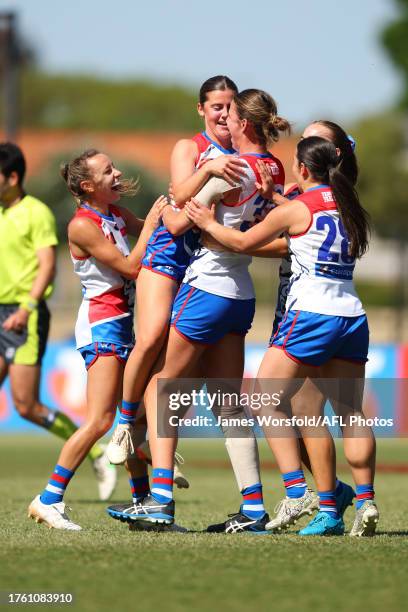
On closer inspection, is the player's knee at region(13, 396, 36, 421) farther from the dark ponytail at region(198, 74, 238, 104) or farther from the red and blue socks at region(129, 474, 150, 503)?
the dark ponytail at region(198, 74, 238, 104)

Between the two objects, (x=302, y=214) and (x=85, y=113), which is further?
(x=85, y=113)

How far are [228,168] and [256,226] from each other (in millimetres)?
323

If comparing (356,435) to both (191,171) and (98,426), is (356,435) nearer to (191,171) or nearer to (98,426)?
(98,426)

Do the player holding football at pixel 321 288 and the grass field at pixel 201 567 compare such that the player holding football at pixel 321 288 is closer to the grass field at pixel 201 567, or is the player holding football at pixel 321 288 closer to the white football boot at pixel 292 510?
the white football boot at pixel 292 510

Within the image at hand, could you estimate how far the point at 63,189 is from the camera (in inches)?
1473

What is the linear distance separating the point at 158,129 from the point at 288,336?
9757cm

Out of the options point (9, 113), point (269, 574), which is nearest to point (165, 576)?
point (269, 574)

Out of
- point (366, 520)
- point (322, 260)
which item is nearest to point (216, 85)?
point (322, 260)

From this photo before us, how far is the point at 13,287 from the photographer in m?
8.82

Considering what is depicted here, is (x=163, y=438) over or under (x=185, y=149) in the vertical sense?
under

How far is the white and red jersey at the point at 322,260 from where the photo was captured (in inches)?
229

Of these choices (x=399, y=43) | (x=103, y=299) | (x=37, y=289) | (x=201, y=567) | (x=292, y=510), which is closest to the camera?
(x=201, y=567)

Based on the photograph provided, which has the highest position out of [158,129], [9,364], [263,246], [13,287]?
[263,246]

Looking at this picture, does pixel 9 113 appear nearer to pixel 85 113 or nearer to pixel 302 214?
pixel 302 214
